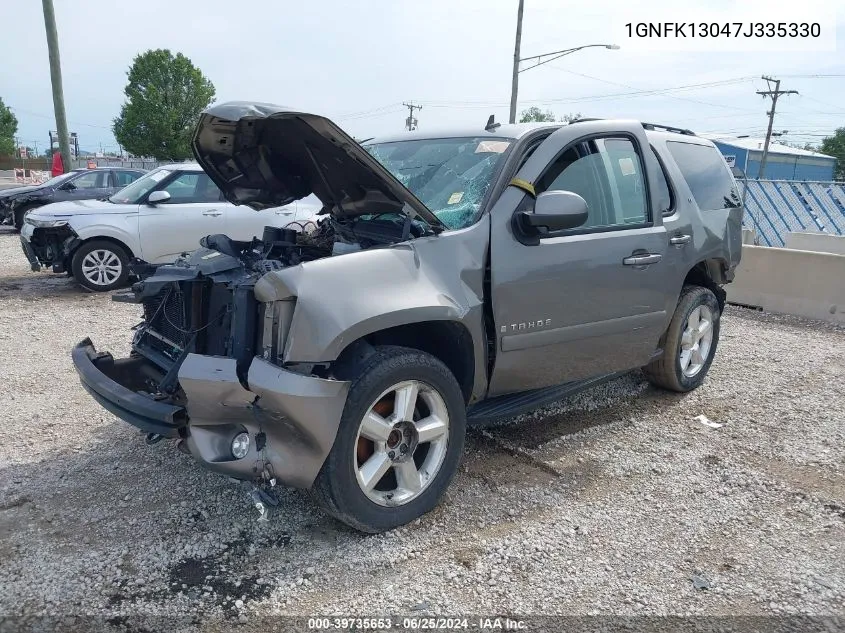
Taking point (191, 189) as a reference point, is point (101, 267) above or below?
below

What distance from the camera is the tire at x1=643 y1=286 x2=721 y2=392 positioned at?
15.7 feet

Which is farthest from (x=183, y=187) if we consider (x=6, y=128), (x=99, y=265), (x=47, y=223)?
(x=6, y=128)

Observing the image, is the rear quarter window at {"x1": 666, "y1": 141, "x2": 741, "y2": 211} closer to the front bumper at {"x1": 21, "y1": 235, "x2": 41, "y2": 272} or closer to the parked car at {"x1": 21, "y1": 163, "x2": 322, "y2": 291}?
the parked car at {"x1": 21, "y1": 163, "x2": 322, "y2": 291}

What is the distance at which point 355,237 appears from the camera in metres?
3.66

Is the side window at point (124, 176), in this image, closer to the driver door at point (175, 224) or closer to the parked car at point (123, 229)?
the parked car at point (123, 229)

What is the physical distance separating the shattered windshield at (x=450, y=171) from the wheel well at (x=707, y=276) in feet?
6.87

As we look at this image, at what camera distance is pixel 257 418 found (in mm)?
2748

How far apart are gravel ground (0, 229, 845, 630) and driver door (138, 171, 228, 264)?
163 inches

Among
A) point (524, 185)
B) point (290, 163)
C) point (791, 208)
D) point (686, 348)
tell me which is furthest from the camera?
point (791, 208)

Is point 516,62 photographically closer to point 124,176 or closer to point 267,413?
point 124,176

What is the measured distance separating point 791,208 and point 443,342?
1710cm

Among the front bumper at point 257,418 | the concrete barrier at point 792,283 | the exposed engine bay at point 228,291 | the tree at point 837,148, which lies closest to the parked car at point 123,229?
the exposed engine bay at point 228,291

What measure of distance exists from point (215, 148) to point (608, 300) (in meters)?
2.41

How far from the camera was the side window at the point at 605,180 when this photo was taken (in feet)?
12.3
